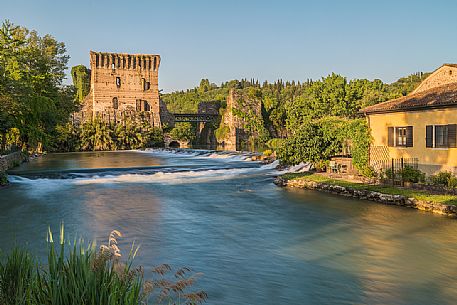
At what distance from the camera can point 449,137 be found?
14.5 m

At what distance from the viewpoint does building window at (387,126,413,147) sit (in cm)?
1612

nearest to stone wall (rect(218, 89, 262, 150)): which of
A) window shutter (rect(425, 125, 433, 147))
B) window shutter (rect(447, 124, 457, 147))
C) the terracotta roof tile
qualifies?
the terracotta roof tile

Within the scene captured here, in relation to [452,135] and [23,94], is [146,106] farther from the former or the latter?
[452,135]

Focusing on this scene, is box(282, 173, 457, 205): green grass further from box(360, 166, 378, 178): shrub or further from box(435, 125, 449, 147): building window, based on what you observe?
box(435, 125, 449, 147): building window

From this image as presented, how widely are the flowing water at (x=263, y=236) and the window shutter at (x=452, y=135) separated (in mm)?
3632

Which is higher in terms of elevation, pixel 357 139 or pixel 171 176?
pixel 357 139

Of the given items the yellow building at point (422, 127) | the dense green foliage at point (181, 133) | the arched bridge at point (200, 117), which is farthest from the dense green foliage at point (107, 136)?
the yellow building at point (422, 127)

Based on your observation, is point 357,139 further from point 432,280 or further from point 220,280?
point 220,280

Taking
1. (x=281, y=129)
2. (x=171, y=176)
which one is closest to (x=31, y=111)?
(x=171, y=176)

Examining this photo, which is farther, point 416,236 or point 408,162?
point 408,162

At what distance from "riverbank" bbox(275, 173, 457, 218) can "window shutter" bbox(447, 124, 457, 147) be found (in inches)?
87.8

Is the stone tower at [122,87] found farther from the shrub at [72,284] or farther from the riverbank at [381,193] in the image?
the shrub at [72,284]

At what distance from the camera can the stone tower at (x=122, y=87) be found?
66.4m

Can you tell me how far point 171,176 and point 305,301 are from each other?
18.0 metres
